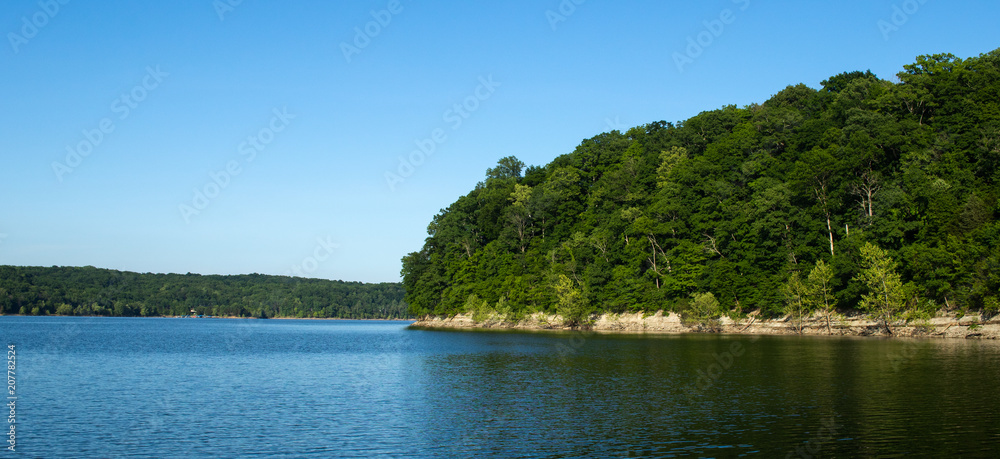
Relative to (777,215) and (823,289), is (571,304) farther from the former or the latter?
(823,289)

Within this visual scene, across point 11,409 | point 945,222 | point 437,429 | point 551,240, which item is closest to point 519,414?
point 437,429

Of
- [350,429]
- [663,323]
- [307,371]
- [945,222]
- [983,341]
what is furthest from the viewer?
[663,323]

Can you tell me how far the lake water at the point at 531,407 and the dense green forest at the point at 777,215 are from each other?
24.0 m

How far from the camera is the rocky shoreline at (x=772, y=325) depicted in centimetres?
6538

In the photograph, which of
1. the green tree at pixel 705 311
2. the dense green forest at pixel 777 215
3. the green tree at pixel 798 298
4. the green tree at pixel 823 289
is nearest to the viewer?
the dense green forest at pixel 777 215

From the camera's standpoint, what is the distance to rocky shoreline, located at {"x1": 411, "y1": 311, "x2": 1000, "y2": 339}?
65.4 m

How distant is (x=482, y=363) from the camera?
51.5 meters

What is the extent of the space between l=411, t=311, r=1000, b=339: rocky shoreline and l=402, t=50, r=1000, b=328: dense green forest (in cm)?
147

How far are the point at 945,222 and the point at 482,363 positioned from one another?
54.1 metres

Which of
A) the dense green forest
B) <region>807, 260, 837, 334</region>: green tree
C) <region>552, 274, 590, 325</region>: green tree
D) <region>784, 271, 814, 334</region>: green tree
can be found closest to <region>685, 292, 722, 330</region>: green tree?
the dense green forest

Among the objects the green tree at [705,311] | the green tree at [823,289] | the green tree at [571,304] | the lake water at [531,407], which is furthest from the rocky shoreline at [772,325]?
the lake water at [531,407]

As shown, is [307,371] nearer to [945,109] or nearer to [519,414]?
[519,414]

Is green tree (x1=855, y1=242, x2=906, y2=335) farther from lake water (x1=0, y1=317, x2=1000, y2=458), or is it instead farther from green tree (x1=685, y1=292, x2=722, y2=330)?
green tree (x1=685, y1=292, x2=722, y2=330)

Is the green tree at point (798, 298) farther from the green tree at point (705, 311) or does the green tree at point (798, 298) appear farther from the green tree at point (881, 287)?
the green tree at point (705, 311)
